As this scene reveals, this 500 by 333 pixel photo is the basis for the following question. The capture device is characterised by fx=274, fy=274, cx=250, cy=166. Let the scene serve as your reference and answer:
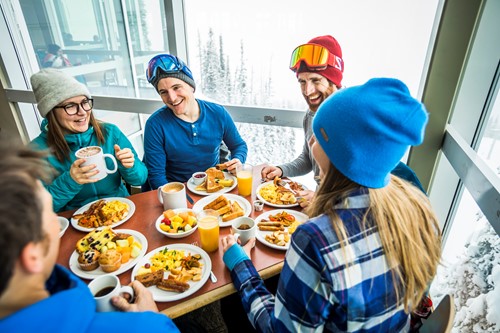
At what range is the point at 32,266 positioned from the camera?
1.74 ft

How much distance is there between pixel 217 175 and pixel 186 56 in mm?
1573

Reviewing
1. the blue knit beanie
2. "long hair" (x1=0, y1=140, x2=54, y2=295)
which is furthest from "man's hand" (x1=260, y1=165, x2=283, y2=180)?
"long hair" (x1=0, y1=140, x2=54, y2=295)

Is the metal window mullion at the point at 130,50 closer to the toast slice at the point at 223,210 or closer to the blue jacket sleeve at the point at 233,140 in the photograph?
the blue jacket sleeve at the point at 233,140

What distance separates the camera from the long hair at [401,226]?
0.74 metres

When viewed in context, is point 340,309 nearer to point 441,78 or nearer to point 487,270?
point 487,270

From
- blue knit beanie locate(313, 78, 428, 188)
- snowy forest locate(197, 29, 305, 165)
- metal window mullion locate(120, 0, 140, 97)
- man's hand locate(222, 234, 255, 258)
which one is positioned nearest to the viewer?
blue knit beanie locate(313, 78, 428, 188)

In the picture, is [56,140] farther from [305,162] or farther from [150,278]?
[305,162]

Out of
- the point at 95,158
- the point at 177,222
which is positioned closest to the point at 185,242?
the point at 177,222

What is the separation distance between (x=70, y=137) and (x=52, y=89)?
0.90ft

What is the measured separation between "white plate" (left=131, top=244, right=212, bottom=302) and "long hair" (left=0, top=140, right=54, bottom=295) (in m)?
0.50

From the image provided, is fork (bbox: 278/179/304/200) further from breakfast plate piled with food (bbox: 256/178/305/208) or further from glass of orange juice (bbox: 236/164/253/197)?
glass of orange juice (bbox: 236/164/253/197)

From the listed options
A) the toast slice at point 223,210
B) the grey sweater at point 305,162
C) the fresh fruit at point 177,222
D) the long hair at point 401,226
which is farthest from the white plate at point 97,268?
the grey sweater at point 305,162

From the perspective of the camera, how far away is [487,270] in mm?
1400

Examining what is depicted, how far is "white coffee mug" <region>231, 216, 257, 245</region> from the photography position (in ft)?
3.77
